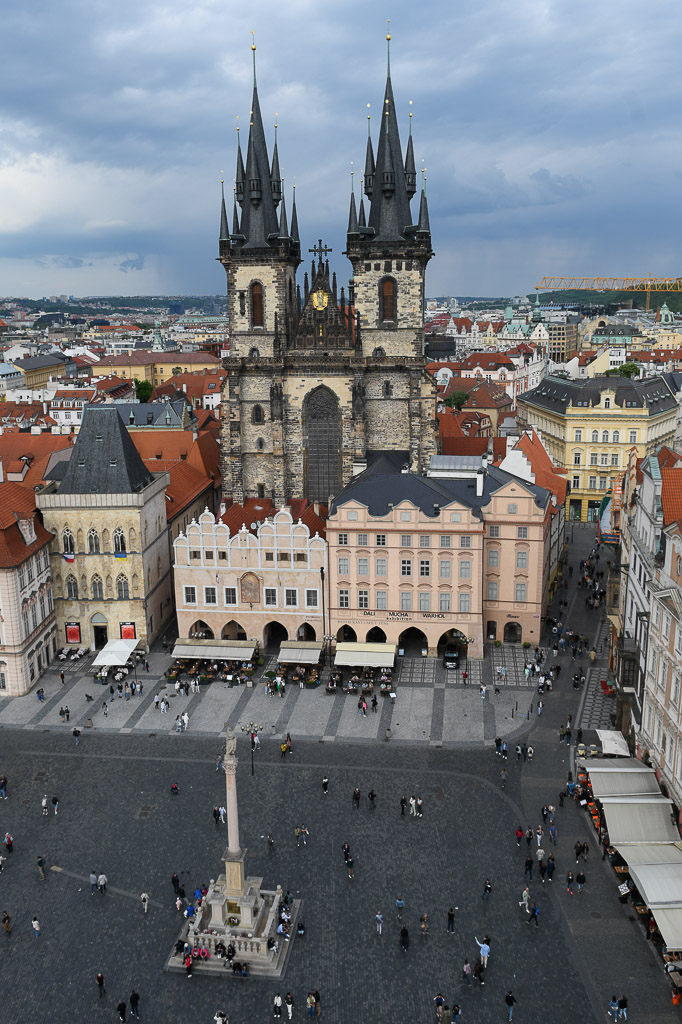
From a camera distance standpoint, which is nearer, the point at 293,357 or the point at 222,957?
the point at 222,957

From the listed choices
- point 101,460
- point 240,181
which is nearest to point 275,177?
point 240,181

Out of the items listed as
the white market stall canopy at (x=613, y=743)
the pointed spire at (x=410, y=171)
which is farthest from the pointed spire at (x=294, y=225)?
the white market stall canopy at (x=613, y=743)

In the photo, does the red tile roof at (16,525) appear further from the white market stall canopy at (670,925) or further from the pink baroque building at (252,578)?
the white market stall canopy at (670,925)

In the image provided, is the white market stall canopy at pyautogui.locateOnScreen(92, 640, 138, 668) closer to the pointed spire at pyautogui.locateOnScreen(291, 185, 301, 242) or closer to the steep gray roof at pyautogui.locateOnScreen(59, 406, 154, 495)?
the steep gray roof at pyautogui.locateOnScreen(59, 406, 154, 495)

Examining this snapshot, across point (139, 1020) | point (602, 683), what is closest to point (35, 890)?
point (139, 1020)

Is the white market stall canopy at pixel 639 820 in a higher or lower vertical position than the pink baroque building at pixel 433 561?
lower

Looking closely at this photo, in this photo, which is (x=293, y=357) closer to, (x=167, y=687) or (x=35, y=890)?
(x=167, y=687)
